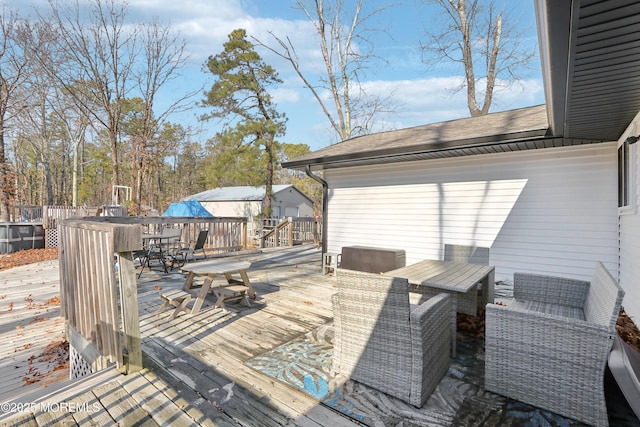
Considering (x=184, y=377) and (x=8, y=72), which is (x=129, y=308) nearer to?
(x=184, y=377)

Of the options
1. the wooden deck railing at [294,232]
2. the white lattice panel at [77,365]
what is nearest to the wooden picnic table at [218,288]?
the white lattice panel at [77,365]

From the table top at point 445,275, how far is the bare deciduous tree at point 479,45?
10.3m

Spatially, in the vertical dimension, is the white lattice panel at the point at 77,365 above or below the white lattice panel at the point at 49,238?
below

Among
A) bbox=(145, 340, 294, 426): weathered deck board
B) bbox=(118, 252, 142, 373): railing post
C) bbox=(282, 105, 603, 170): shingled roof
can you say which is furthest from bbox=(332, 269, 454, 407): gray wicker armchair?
bbox=(282, 105, 603, 170): shingled roof

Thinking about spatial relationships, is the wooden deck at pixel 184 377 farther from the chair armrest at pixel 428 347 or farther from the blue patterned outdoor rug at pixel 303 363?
the chair armrest at pixel 428 347

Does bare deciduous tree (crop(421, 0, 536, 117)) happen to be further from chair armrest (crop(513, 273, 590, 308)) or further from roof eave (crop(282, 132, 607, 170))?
chair armrest (crop(513, 273, 590, 308))

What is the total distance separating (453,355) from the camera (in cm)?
281

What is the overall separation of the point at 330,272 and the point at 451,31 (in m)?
11.3

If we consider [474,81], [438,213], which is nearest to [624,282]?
[438,213]

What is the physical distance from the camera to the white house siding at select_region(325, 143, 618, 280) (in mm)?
4812

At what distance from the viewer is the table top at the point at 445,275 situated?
278 cm

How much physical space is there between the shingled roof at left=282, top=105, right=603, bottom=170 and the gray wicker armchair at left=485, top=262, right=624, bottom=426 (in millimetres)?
2871

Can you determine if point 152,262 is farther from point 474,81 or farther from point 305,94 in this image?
point 474,81

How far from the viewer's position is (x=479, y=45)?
12.5 metres
